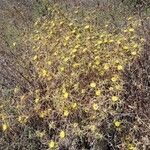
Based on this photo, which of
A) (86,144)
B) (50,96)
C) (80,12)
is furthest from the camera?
(80,12)

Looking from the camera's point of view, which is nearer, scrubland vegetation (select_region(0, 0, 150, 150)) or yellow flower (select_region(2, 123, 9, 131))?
scrubland vegetation (select_region(0, 0, 150, 150))

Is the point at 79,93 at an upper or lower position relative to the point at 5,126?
upper

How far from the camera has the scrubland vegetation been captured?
3764 mm

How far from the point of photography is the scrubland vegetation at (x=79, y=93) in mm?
3764

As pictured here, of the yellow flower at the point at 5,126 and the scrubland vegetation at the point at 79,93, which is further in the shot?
the yellow flower at the point at 5,126

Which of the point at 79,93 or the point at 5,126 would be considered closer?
the point at 79,93

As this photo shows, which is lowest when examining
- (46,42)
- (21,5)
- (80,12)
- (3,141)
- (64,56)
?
(3,141)

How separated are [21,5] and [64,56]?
4.63m

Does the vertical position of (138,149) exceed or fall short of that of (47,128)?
it falls short

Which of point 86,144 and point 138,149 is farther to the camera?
point 86,144

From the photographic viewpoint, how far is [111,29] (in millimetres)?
5395

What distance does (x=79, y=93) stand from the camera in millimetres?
3967

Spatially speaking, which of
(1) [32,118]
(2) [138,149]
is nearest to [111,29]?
(1) [32,118]

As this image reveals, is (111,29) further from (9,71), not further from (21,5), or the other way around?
(21,5)
